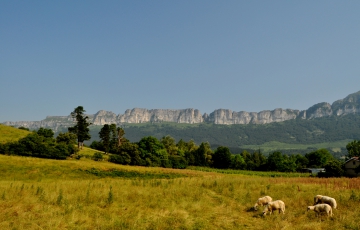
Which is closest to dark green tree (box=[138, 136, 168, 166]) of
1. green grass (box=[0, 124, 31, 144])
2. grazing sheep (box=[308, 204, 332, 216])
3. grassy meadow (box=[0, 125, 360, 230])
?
green grass (box=[0, 124, 31, 144])

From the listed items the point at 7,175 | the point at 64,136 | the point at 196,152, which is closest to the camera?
the point at 7,175

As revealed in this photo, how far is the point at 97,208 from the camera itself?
15.0 metres

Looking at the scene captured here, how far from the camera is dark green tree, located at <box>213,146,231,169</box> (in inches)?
4604

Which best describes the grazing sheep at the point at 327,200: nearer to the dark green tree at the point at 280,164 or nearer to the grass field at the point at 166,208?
the grass field at the point at 166,208

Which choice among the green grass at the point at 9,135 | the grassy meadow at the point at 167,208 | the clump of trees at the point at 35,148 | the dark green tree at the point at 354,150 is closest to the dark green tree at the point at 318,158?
the dark green tree at the point at 354,150

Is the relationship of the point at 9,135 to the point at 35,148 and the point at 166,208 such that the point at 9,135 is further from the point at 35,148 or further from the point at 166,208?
the point at 166,208

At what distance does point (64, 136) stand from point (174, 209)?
73346 millimetres

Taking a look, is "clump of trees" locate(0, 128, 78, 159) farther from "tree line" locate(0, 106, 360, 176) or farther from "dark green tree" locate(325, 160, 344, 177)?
"dark green tree" locate(325, 160, 344, 177)

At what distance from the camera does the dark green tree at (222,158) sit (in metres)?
117

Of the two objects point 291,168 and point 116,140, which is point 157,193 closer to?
point 116,140

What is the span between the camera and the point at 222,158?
118 meters

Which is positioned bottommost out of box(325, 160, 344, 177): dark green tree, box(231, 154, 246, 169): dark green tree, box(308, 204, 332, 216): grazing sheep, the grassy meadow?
box(231, 154, 246, 169): dark green tree

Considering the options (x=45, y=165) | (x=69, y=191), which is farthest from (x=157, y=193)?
(x=45, y=165)

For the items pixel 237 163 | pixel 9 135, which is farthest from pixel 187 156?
pixel 9 135
